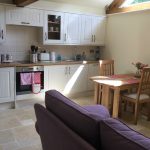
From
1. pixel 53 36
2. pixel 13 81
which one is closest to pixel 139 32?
pixel 53 36

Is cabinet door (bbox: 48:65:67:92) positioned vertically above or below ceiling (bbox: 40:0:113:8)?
below

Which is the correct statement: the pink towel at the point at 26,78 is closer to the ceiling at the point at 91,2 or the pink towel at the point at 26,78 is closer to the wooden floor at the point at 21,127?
the wooden floor at the point at 21,127

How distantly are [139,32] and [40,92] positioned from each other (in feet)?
8.20

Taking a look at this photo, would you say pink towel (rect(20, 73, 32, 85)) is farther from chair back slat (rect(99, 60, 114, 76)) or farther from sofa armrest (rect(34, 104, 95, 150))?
sofa armrest (rect(34, 104, 95, 150))

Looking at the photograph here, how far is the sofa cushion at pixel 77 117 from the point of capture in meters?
1.33

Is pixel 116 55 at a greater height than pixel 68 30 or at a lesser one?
lesser

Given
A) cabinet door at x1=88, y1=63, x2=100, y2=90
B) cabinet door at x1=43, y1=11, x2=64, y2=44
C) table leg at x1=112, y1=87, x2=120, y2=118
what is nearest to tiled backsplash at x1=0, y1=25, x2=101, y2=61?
cabinet door at x1=43, y1=11, x2=64, y2=44

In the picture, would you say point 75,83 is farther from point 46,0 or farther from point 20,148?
point 20,148

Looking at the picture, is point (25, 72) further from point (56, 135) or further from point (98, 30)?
point (56, 135)

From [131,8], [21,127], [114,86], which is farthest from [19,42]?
[131,8]

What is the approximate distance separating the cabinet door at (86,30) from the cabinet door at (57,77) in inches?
37.8

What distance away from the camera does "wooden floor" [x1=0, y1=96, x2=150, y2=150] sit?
2.81m

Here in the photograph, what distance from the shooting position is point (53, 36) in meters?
4.74

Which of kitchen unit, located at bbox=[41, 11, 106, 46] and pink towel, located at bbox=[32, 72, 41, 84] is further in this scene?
kitchen unit, located at bbox=[41, 11, 106, 46]
